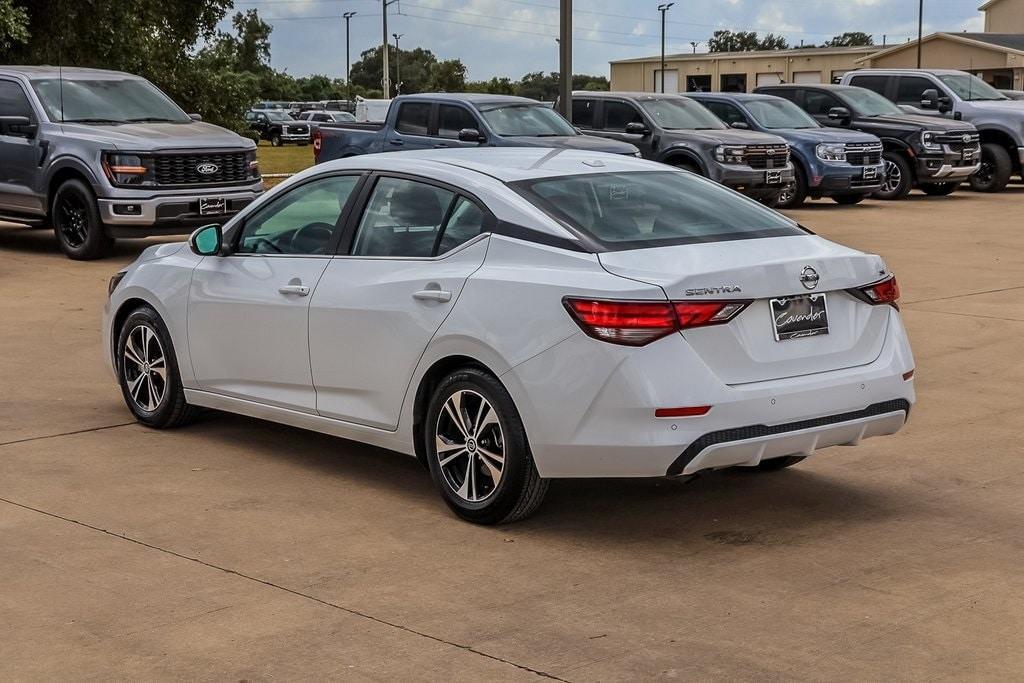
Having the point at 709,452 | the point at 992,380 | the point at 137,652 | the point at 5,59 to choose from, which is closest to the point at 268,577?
the point at 137,652

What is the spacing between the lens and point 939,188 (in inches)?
1041

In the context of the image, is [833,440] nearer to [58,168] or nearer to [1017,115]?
[58,168]

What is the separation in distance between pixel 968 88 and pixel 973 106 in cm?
115

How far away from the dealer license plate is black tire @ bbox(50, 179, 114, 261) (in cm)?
1101

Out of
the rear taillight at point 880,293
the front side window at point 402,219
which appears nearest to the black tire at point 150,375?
the front side window at point 402,219

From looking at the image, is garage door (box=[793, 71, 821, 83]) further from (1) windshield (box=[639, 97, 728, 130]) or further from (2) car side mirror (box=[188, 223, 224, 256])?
(2) car side mirror (box=[188, 223, 224, 256])

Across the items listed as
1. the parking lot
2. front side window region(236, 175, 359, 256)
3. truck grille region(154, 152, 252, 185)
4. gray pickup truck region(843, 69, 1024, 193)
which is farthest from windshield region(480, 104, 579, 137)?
front side window region(236, 175, 359, 256)

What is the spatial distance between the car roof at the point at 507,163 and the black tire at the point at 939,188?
20.3 m

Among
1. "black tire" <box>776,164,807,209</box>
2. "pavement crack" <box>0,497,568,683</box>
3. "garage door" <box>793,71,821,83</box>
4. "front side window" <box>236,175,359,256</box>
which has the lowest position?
"pavement crack" <box>0,497,568,683</box>

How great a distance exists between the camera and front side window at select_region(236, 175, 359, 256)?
6.92 m

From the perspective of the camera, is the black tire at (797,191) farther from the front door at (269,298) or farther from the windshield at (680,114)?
the front door at (269,298)

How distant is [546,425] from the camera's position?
5.64 meters

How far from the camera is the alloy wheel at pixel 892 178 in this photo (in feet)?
83.5

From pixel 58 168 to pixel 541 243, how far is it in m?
10.9
